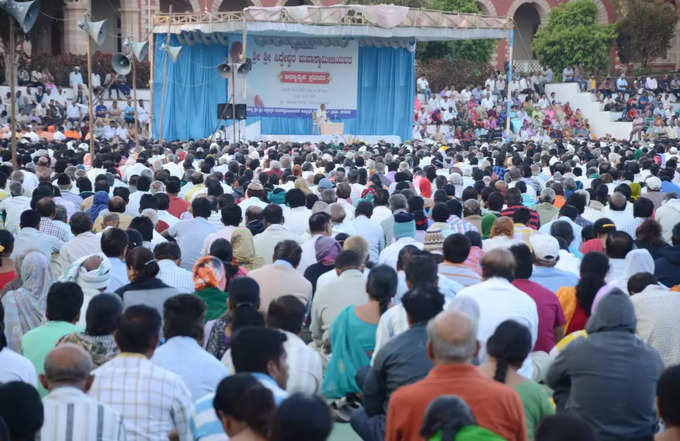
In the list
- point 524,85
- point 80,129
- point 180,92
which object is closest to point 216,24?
point 180,92

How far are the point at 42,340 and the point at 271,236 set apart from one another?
3.08 metres

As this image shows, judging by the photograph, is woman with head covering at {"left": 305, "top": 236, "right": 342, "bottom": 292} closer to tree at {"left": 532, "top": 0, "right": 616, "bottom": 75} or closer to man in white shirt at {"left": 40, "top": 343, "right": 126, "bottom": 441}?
man in white shirt at {"left": 40, "top": 343, "right": 126, "bottom": 441}

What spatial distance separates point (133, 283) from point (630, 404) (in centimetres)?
298

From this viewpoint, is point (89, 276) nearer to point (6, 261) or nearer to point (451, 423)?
point (6, 261)

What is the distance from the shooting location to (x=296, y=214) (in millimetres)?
9219

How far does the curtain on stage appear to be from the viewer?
86.3ft

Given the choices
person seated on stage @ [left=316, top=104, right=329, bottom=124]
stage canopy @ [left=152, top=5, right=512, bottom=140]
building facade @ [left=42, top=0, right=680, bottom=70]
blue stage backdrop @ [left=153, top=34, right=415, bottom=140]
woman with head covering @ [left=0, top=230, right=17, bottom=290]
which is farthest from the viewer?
building facade @ [left=42, top=0, right=680, bottom=70]

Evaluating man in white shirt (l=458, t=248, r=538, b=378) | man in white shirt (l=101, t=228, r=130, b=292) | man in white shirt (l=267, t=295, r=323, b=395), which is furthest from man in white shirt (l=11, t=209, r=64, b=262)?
man in white shirt (l=458, t=248, r=538, b=378)

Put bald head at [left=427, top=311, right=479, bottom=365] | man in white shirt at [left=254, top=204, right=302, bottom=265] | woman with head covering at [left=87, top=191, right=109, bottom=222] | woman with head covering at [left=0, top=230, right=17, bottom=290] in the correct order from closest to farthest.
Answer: bald head at [left=427, top=311, right=479, bottom=365] < woman with head covering at [left=0, top=230, right=17, bottom=290] < man in white shirt at [left=254, top=204, right=302, bottom=265] < woman with head covering at [left=87, top=191, right=109, bottom=222]

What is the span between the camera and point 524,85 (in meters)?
34.2

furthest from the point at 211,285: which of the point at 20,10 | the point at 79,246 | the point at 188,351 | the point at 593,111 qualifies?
the point at 593,111

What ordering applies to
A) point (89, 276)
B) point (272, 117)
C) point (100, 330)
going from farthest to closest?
point (272, 117), point (89, 276), point (100, 330)

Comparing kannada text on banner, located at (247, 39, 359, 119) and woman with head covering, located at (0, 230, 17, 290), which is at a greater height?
kannada text on banner, located at (247, 39, 359, 119)

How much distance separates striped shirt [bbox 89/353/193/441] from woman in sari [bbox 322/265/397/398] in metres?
1.39
